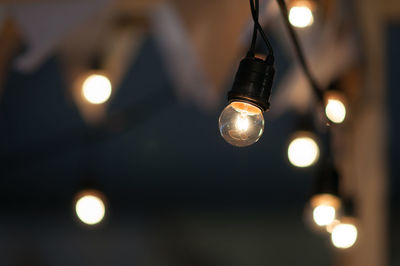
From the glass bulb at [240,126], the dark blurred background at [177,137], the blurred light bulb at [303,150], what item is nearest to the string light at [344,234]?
the dark blurred background at [177,137]

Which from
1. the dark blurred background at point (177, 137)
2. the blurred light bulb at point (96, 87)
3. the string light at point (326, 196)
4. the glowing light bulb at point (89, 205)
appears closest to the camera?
the string light at point (326, 196)

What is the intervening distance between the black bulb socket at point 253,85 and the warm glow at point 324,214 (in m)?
0.98

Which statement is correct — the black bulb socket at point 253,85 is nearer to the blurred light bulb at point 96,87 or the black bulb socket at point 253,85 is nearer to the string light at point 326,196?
the string light at point 326,196

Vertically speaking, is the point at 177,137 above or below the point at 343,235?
above

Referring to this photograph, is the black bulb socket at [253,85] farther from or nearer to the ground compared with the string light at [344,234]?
nearer to the ground

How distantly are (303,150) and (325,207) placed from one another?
19.7 inches

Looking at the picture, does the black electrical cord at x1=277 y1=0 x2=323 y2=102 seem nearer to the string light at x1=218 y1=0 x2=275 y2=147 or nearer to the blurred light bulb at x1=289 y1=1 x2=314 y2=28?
the string light at x1=218 y1=0 x2=275 y2=147

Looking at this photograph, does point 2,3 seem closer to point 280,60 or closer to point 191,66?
point 191,66

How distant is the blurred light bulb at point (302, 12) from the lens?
142cm

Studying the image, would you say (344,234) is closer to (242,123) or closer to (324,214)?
(324,214)

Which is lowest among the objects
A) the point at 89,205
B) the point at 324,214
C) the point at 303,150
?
the point at 324,214

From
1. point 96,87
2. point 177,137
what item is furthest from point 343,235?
point 177,137

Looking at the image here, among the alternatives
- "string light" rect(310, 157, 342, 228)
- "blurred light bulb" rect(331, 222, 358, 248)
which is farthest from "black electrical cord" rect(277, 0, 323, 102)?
"blurred light bulb" rect(331, 222, 358, 248)

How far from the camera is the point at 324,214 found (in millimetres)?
1723
